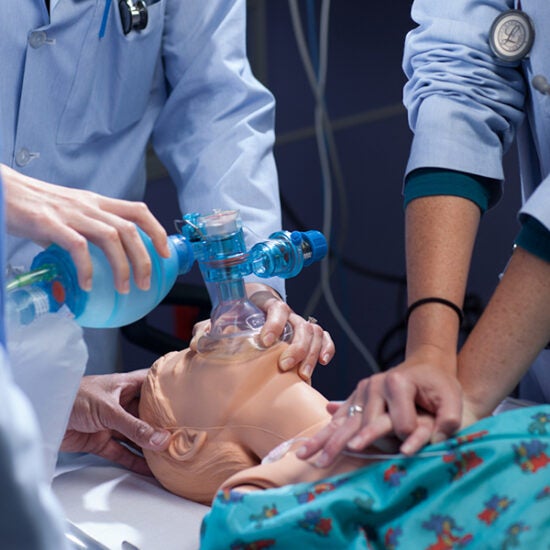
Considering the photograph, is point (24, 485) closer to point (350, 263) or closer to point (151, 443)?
point (151, 443)

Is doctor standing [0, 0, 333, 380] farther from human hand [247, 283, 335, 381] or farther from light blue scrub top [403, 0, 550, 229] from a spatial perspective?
light blue scrub top [403, 0, 550, 229]

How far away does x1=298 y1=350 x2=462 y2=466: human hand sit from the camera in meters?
1.05

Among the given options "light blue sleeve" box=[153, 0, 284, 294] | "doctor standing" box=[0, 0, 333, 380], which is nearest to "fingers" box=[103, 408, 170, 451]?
"doctor standing" box=[0, 0, 333, 380]

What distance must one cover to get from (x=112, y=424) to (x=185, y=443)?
0.12 meters

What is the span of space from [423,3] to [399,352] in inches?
72.4

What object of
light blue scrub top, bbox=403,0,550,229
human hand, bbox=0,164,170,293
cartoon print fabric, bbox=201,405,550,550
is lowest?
cartoon print fabric, bbox=201,405,550,550

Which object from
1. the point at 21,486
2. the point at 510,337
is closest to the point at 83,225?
the point at 21,486

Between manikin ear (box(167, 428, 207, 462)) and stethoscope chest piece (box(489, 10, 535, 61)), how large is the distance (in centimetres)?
71

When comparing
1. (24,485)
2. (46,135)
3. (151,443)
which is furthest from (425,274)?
(24,485)

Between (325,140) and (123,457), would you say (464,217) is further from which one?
(325,140)

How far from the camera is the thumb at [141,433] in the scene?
1.32m

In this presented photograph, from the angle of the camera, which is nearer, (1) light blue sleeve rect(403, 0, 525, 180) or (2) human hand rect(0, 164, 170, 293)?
(2) human hand rect(0, 164, 170, 293)

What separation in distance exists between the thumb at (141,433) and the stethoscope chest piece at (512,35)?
0.74 m

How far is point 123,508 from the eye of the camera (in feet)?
4.20
